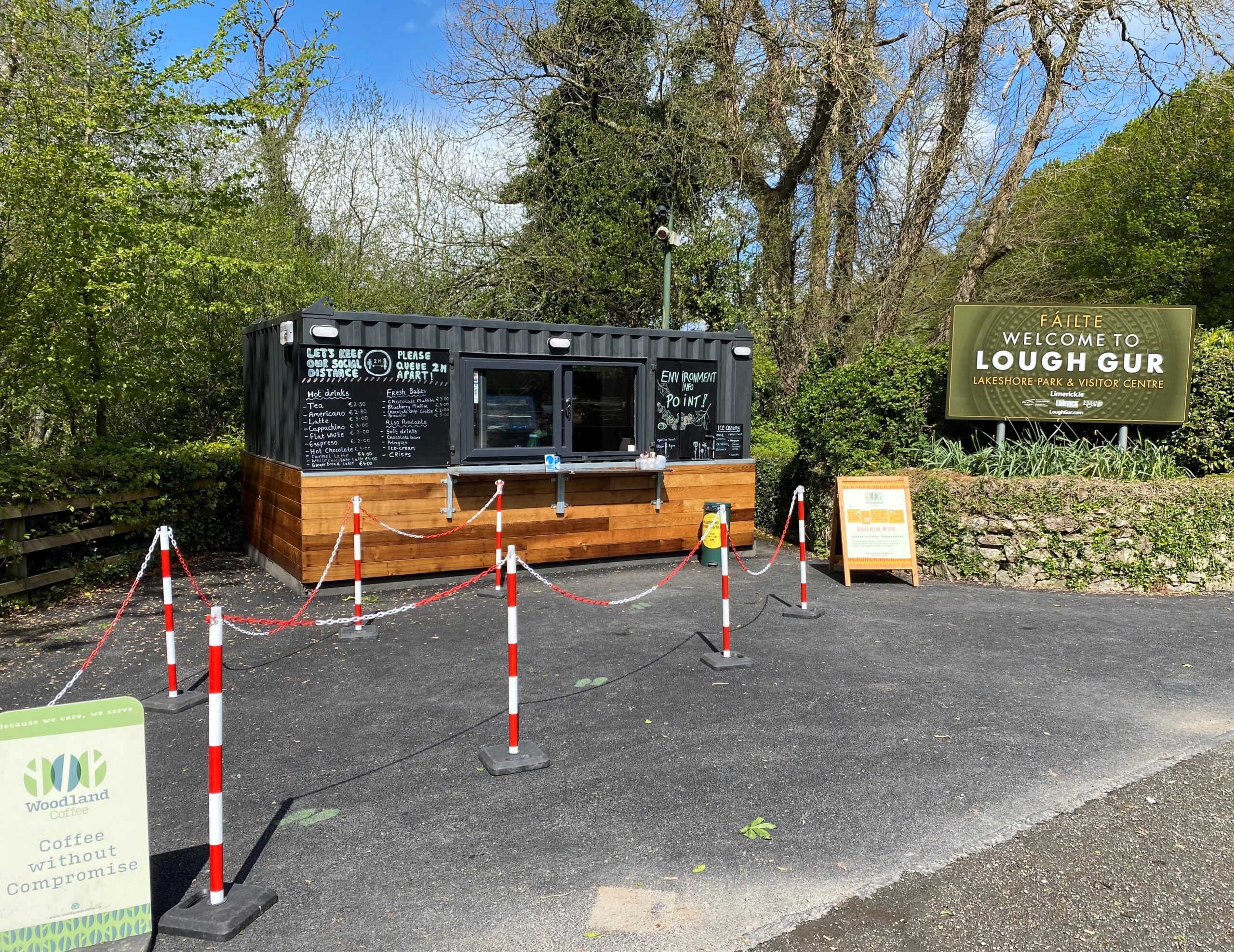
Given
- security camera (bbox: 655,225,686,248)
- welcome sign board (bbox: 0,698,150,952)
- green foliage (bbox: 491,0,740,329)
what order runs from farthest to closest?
green foliage (bbox: 491,0,740,329) < security camera (bbox: 655,225,686,248) < welcome sign board (bbox: 0,698,150,952)

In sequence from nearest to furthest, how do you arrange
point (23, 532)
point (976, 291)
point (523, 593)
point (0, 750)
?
1. point (0, 750)
2. point (23, 532)
3. point (523, 593)
4. point (976, 291)

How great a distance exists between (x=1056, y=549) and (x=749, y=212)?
10.9 metres

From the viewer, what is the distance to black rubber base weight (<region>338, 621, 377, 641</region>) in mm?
7281

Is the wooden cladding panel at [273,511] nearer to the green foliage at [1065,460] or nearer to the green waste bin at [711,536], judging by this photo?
the green waste bin at [711,536]

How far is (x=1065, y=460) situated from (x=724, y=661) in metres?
6.28

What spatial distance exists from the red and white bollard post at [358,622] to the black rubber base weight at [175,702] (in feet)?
4.60

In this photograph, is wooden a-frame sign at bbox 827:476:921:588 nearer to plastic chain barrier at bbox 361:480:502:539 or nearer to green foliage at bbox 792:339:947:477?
green foliage at bbox 792:339:947:477

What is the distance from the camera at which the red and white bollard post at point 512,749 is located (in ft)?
15.3

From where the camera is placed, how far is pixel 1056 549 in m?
9.44

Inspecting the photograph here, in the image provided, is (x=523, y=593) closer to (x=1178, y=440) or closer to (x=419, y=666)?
(x=419, y=666)

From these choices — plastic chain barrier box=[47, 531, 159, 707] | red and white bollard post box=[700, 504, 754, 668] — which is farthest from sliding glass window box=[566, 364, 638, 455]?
plastic chain barrier box=[47, 531, 159, 707]

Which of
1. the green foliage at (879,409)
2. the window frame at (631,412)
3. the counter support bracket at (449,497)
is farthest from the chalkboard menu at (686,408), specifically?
the counter support bracket at (449,497)

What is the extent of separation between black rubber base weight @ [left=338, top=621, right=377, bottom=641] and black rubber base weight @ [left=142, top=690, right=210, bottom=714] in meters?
1.46

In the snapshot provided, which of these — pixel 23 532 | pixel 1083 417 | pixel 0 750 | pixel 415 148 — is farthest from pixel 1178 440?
pixel 415 148
